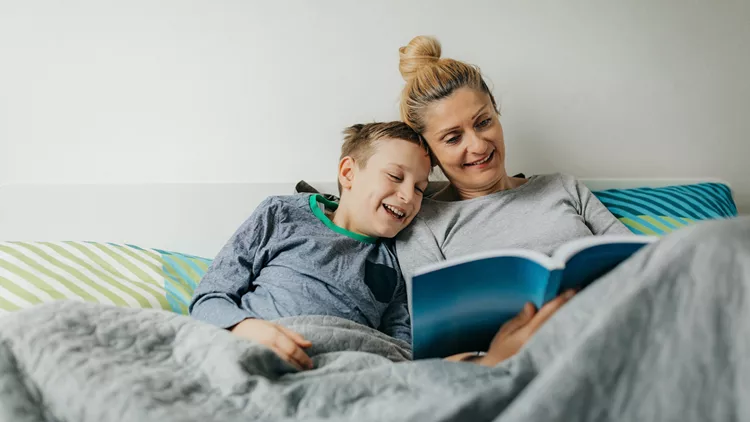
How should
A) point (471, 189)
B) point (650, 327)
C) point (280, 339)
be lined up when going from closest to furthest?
1. point (650, 327)
2. point (280, 339)
3. point (471, 189)

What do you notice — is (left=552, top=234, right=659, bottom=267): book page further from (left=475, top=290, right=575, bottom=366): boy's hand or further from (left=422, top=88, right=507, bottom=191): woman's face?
(left=422, top=88, right=507, bottom=191): woman's face

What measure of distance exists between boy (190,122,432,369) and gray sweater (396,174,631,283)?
6 centimetres

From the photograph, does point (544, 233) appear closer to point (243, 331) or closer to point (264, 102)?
point (243, 331)

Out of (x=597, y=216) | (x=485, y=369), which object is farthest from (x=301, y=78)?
(x=485, y=369)

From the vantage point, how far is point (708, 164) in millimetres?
1651

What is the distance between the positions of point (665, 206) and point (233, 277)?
1017 millimetres

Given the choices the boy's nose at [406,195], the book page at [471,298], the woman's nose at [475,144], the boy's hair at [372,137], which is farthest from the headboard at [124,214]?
the book page at [471,298]

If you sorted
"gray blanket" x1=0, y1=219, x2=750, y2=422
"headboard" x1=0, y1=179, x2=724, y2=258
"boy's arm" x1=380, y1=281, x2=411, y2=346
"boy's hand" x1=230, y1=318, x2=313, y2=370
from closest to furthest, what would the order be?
1. "gray blanket" x1=0, y1=219, x2=750, y2=422
2. "boy's hand" x1=230, y1=318, x2=313, y2=370
3. "boy's arm" x1=380, y1=281, x2=411, y2=346
4. "headboard" x1=0, y1=179, x2=724, y2=258

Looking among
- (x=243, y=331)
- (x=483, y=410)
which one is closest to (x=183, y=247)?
(x=243, y=331)

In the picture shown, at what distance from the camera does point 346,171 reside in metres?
1.22

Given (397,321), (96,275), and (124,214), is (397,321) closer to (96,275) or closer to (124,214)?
(96,275)

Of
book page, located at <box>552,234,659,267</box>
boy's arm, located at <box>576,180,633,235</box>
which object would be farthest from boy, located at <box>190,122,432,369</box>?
book page, located at <box>552,234,659,267</box>

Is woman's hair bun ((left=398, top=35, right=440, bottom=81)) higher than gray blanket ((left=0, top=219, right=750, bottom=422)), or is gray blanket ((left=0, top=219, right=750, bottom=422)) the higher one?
woman's hair bun ((left=398, top=35, right=440, bottom=81))

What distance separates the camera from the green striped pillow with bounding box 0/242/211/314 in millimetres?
1053
